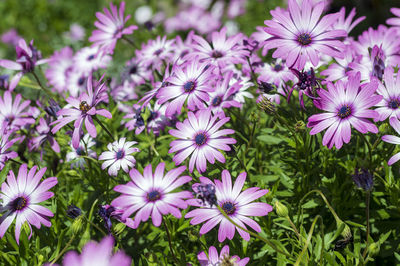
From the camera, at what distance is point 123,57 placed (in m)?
4.67

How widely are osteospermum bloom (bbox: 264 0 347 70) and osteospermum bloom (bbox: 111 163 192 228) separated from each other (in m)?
0.59

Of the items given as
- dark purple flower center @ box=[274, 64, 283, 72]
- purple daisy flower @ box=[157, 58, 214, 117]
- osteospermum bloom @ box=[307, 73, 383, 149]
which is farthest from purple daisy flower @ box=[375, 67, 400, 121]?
purple daisy flower @ box=[157, 58, 214, 117]

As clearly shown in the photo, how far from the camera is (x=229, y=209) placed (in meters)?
1.40

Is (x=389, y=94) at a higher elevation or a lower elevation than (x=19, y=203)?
higher

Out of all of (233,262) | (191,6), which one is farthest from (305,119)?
(191,6)

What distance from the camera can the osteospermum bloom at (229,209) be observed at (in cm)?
131

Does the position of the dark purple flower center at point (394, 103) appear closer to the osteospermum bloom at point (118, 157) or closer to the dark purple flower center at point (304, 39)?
the dark purple flower center at point (304, 39)

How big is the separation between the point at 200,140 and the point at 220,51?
64 cm

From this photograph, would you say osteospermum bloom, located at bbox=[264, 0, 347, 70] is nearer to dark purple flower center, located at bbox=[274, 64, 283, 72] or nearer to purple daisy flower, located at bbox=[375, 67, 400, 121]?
purple daisy flower, located at bbox=[375, 67, 400, 121]

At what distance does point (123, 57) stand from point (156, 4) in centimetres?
215

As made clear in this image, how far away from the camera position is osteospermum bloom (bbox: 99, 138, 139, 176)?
1.60 m

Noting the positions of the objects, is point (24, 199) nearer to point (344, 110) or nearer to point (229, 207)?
point (229, 207)

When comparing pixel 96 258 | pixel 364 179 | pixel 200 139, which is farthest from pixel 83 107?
pixel 364 179

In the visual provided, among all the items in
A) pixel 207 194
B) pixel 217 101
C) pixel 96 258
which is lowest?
pixel 96 258
